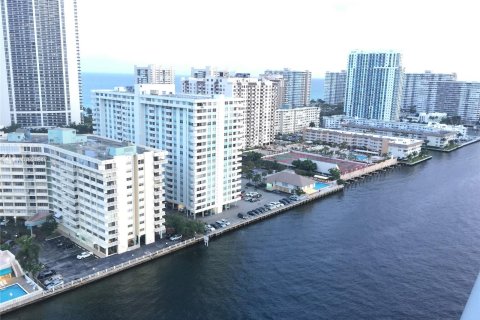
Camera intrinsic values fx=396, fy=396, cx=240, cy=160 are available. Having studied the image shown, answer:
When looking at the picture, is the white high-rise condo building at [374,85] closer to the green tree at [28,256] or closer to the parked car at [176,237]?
the parked car at [176,237]

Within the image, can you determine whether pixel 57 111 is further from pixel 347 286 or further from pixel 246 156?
pixel 347 286

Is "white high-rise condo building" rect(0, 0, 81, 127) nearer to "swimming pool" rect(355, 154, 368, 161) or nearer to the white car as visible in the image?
the white car

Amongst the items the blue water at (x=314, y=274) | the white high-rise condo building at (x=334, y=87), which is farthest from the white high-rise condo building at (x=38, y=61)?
the white high-rise condo building at (x=334, y=87)

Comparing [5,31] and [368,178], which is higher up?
[5,31]

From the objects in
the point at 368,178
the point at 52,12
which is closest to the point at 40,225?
the point at 368,178

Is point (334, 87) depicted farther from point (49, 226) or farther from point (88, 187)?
point (49, 226)

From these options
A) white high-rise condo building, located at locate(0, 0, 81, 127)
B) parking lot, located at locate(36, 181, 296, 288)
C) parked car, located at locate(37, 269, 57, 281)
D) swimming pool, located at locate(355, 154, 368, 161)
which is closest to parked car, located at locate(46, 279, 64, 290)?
parking lot, located at locate(36, 181, 296, 288)
